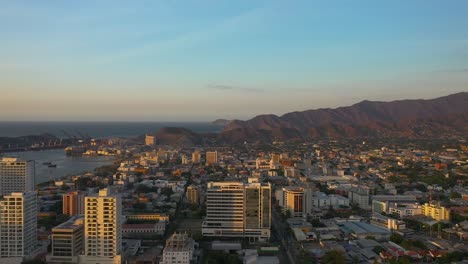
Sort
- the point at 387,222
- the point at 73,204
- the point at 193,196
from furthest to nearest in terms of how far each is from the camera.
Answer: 1. the point at 193,196
2. the point at 73,204
3. the point at 387,222

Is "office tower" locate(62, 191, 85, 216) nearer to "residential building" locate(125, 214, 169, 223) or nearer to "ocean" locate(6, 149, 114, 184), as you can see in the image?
"residential building" locate(125, 214, 169, 223)

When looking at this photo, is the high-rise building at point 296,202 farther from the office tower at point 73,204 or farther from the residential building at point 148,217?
the office tower at point 73,204

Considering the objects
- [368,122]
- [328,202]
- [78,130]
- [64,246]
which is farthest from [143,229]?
[78,130]

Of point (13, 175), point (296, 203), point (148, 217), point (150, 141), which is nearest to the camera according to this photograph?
point (148, 217)

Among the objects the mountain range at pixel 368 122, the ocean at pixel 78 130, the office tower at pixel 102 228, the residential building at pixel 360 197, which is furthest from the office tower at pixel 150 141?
the office tower at pixel 102 228

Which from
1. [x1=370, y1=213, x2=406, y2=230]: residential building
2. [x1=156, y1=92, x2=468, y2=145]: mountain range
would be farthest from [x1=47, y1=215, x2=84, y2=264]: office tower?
[x1=156, y1=92, x2=468, y2=145]: mountain range

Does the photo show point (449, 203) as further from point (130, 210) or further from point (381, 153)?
point (381, 153)

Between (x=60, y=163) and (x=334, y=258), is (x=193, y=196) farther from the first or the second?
(x=60, y=163)
